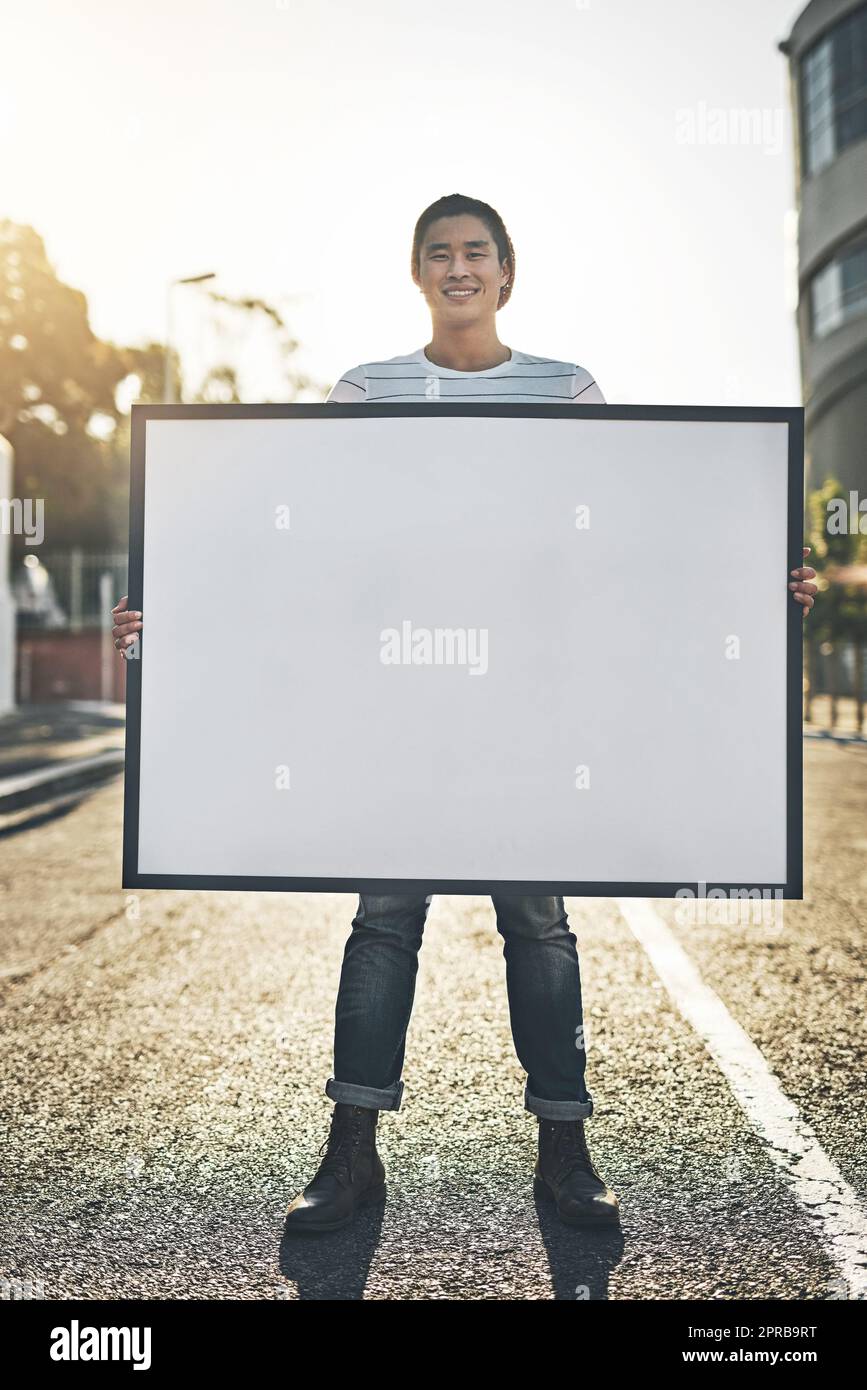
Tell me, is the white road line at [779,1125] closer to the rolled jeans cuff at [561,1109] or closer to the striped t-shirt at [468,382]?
the rolled jeans cuff at [561,1109]

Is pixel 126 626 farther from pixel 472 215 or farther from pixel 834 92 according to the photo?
pixel 834 92

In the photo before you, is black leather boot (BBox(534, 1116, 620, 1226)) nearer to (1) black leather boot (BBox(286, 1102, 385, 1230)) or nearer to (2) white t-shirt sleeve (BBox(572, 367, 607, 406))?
(1) black leather boot (BBox(286, 1102, 385, 1230))

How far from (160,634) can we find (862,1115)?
2345 mm

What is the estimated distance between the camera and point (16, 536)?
33.2 m

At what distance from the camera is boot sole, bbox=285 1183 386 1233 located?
303cm

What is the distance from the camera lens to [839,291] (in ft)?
141

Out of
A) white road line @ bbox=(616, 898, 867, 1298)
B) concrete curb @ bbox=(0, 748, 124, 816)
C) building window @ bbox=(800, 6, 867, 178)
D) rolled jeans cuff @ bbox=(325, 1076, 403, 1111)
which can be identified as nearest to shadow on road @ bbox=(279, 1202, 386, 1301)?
rolled jeans cuff @ bbox=(325, 1076, 403, 1111)

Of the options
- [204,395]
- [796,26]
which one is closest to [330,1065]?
[204,395]

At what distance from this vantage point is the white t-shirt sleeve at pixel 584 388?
3.39m

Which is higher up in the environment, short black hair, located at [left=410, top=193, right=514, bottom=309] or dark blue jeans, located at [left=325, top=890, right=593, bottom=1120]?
short black hair, located at [left=410, top=193, right=514, bottom=309]

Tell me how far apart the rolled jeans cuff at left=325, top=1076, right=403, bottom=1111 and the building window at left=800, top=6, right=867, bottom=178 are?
141ft

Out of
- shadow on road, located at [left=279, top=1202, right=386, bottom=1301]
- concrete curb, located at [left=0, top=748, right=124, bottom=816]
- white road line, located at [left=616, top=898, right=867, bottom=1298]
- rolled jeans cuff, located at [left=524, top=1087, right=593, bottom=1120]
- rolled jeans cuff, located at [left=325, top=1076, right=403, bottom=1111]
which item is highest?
concrete curb, located at [left=0, top=748, right=124, bottom=816]

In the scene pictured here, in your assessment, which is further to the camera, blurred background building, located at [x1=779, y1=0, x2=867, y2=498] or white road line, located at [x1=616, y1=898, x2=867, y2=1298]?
blurred background building, located at [x1=779, y1=0, x2=867, y2=498]

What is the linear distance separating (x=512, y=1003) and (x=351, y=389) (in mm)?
1593
